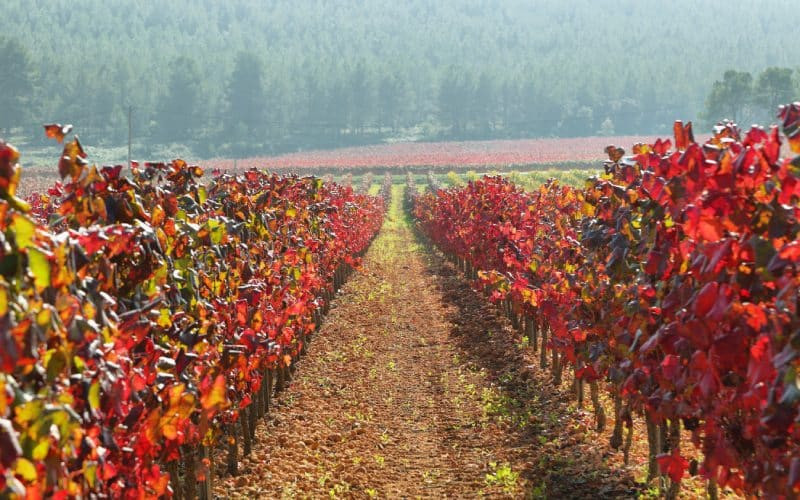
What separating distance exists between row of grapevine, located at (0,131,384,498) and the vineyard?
0.01 metres

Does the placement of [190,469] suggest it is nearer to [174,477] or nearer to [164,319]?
[174,477]

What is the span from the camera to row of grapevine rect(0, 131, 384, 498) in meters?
2.35

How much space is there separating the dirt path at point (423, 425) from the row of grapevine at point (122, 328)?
80 centimetres

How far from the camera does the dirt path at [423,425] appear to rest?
725 cm

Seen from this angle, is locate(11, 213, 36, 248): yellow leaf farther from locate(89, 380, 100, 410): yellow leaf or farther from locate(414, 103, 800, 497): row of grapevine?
locate(414, 103, 800, 497): row of grapevine

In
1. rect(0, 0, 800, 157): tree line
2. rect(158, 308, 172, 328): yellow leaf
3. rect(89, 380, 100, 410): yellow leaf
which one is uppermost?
rect(0, 0, 800, 157): tree line

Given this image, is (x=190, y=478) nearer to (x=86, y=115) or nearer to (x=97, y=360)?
(x=97, y=360)

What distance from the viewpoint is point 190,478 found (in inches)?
227

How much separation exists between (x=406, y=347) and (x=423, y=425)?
13.8 ft

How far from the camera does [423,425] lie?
9164 millimetres

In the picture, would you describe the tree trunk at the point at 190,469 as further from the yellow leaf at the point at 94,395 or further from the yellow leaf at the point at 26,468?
the yellow leaf at the point at 26,468

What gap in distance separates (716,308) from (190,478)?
412 cm

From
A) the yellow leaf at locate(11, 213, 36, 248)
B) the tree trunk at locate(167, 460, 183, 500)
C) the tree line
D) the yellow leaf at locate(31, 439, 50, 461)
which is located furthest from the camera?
the tree line

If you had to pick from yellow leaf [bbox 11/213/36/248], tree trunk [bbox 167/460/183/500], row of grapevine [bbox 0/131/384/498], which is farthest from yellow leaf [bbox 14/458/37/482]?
tree trunk [bbox 167/460/183/500]
